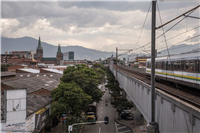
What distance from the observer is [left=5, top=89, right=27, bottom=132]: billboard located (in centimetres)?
1688

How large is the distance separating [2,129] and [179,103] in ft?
52.9

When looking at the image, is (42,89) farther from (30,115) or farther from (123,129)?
(123,129)

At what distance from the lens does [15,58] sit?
15100 cm

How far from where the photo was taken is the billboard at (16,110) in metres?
16.9

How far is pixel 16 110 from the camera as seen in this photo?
17344 mm

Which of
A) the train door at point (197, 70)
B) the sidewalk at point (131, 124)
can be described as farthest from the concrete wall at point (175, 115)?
the sidewalk at point (131, 124)

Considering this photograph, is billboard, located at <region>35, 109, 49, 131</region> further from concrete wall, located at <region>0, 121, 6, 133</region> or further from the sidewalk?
the sidewalk

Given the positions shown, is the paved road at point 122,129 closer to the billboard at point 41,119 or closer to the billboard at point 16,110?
the billboard at point 41,119

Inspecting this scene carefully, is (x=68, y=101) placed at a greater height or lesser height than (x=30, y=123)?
greater

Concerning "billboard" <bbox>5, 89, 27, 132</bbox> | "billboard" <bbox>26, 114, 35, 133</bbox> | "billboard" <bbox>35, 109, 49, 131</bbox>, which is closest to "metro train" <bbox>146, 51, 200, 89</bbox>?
"billboard" <bbox>5, 89, 27, 132</bbox>

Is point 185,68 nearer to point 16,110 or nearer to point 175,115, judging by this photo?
point 175,115

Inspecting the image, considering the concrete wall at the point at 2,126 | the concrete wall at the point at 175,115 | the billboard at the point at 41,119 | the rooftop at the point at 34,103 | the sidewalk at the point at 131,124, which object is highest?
the concrete wall at the point at 175,115

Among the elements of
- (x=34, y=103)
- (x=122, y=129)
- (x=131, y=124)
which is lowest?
(x=131, y=124)

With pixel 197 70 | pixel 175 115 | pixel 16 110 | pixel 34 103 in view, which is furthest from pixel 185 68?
pixel 34 103
